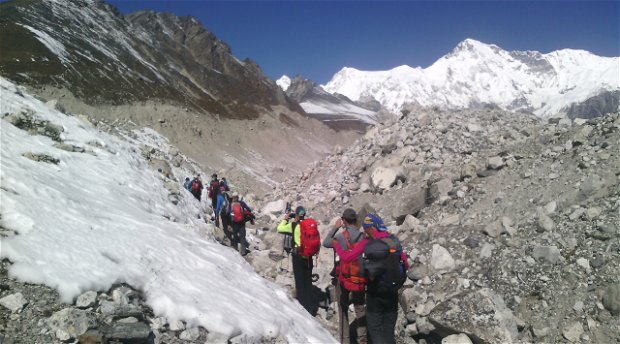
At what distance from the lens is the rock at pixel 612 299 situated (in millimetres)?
7328

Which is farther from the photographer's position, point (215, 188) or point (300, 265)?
point (215, 188)

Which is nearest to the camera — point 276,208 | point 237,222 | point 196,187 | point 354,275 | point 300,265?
point 354,275

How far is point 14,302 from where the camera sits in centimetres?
499

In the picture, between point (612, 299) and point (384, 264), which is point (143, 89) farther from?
point (612, 299)

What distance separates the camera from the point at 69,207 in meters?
7.79

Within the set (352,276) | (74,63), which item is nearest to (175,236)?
(352,276)

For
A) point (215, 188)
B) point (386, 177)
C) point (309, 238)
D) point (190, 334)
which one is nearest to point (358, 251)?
point (309, 238)

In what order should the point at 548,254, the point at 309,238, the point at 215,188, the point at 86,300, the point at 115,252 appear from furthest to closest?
the point at 215,188 → the point at 548,254 → the point at 309,238 → the point at 115,252 → the point at 86,300

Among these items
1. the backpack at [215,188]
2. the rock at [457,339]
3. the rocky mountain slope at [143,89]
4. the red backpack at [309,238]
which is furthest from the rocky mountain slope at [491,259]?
the rocky mountain slope at [143,89]

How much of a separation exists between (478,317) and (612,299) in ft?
7.42

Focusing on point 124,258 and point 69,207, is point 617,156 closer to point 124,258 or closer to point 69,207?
point 124,258

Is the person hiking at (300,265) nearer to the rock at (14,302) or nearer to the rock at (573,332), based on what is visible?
the rock at (573,332)

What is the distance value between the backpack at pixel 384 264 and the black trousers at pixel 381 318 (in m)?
0.33

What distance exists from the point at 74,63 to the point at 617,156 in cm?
5125
